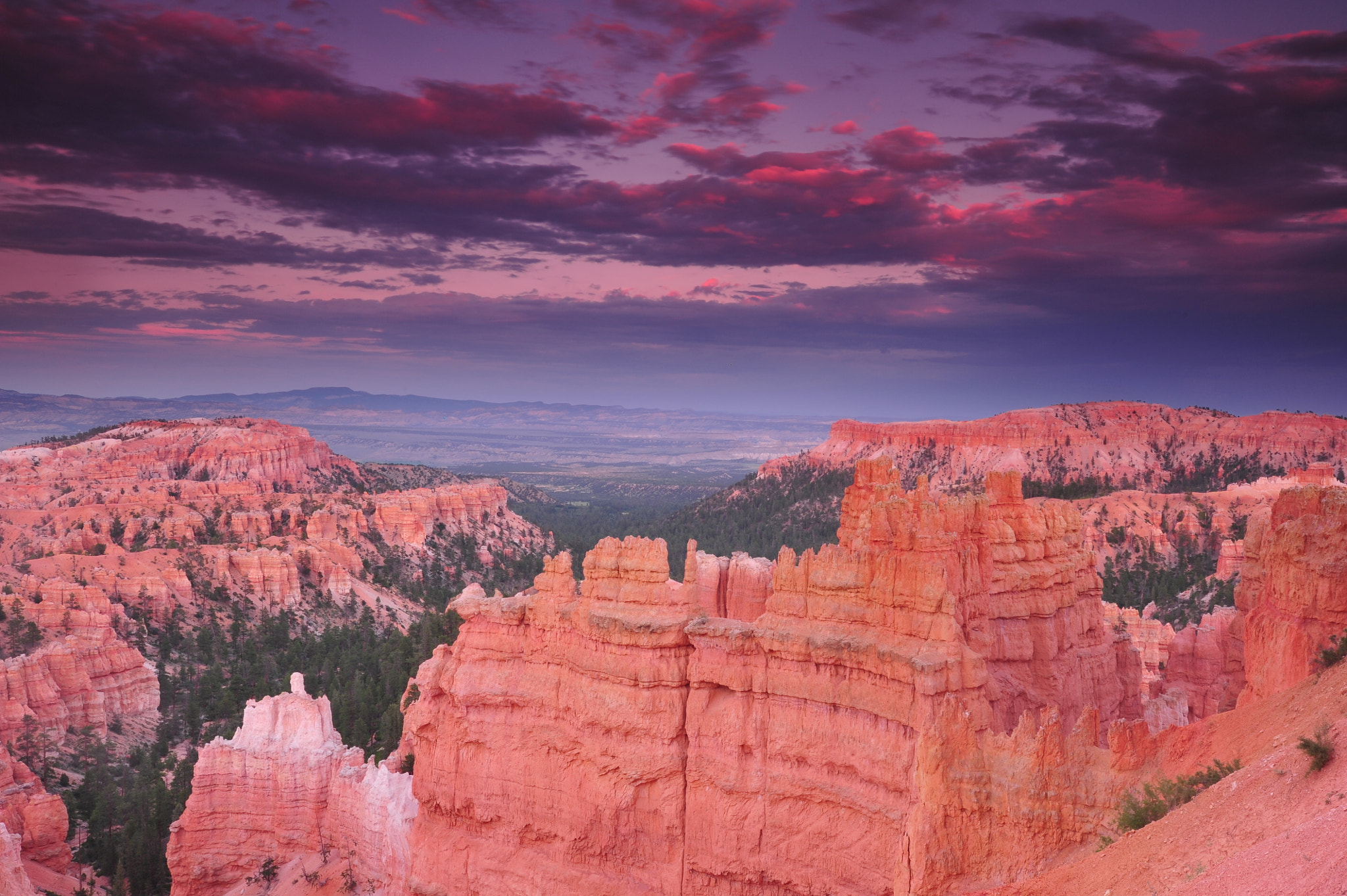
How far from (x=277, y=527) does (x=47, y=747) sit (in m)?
67.5

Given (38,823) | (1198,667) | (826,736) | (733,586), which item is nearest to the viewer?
(826,736)

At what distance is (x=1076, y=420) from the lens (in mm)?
171625

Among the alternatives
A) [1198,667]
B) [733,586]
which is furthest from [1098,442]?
[733,586]

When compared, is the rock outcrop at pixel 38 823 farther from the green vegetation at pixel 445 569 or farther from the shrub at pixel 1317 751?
the green vegetation at pixel 445 569

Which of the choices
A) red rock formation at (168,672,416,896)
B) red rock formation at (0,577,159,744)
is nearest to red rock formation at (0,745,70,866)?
red rock formation at (168,672,416,896)

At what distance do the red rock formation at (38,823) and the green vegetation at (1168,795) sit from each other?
45396 millimetres

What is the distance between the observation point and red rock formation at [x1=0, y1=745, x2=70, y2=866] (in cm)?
3981

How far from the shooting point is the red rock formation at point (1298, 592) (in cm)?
1512

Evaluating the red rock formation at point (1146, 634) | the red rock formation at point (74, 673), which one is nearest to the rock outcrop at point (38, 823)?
the red rock formation at point (74, 673)

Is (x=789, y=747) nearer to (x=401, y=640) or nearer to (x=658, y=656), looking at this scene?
(x=658, y=656)

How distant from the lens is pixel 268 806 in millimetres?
33219

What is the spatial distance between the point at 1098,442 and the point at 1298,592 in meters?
157

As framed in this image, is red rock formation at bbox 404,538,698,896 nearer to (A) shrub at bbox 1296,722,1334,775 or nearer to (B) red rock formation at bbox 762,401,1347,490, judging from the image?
(A) shrub at bbox 1296,722,1334,775

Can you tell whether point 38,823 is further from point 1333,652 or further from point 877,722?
point 1333,652
